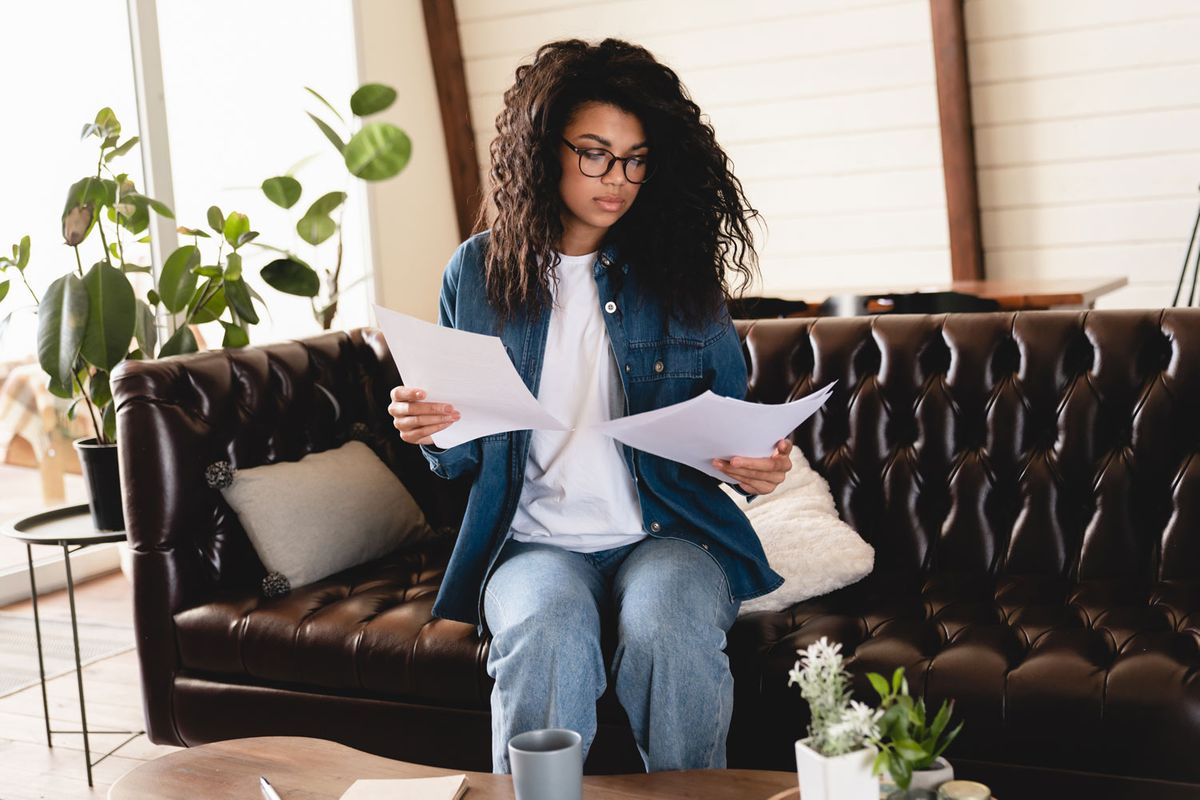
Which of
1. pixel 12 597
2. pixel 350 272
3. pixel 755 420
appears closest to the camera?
pixel 755 420

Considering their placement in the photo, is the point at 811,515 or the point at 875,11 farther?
the point at 875,11

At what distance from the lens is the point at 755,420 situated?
1.68 meters

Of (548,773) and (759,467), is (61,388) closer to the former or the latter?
(759,467)

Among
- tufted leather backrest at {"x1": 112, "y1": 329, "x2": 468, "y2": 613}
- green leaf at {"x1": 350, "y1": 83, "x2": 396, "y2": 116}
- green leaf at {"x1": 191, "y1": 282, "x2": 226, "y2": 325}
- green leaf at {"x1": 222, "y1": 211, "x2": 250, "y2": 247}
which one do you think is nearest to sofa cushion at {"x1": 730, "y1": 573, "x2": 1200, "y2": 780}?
tufted leather backrest at {"x1": 112, "y1": 329, "x2": 468, "y2": 613}

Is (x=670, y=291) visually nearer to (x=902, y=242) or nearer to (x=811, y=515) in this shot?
(x=811, y=515)

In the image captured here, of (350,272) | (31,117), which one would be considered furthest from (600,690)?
(350,272)

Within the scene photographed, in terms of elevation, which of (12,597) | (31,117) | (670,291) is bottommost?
(12,597)

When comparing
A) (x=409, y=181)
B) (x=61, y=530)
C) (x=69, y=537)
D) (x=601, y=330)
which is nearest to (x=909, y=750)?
(x=601, y=330)

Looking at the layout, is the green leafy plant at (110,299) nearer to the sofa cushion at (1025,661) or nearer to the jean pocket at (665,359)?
the jean pocket at (665,359)

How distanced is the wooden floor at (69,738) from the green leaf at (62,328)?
0.84 metres

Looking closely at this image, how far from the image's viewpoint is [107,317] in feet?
9.06

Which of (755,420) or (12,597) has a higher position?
(755,420)

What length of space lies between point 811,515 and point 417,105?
366 centimetres

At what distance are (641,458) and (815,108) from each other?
3.44 meters
